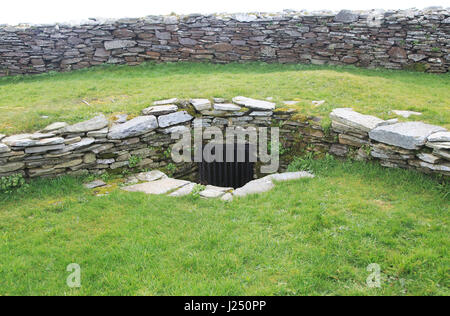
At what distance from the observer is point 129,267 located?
4004mm

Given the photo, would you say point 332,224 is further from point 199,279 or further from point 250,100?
point 250,100

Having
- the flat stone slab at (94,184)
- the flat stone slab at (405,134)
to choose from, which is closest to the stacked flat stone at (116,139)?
the flat stone slab at (94,184)

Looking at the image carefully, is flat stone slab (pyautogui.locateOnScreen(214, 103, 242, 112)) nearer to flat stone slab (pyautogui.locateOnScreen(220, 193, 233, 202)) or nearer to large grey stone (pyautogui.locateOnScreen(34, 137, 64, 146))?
flat stone slab (pyautogui.locateOnScreen(220, 193, 233, 202))

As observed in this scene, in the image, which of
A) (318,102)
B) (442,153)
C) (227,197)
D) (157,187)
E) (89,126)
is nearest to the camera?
(442,153)

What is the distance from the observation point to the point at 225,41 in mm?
13117

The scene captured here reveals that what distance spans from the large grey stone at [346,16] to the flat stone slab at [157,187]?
10.2 metres

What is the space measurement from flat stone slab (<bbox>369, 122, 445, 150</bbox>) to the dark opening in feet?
9.73

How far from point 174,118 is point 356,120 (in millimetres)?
4107

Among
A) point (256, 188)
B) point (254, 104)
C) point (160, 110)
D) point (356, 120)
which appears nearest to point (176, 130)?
point (160, 110)

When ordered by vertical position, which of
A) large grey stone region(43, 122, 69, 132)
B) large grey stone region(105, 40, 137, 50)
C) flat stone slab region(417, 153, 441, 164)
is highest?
large grey stone region(105, 40, 137, 50)

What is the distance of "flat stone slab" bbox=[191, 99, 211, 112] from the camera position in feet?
25.9

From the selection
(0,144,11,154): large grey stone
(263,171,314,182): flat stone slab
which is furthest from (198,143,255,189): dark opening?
(0,144,11,154): large grey stone

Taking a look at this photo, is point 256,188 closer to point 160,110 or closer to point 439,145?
point 160,110

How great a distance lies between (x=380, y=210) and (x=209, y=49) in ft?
34.1
